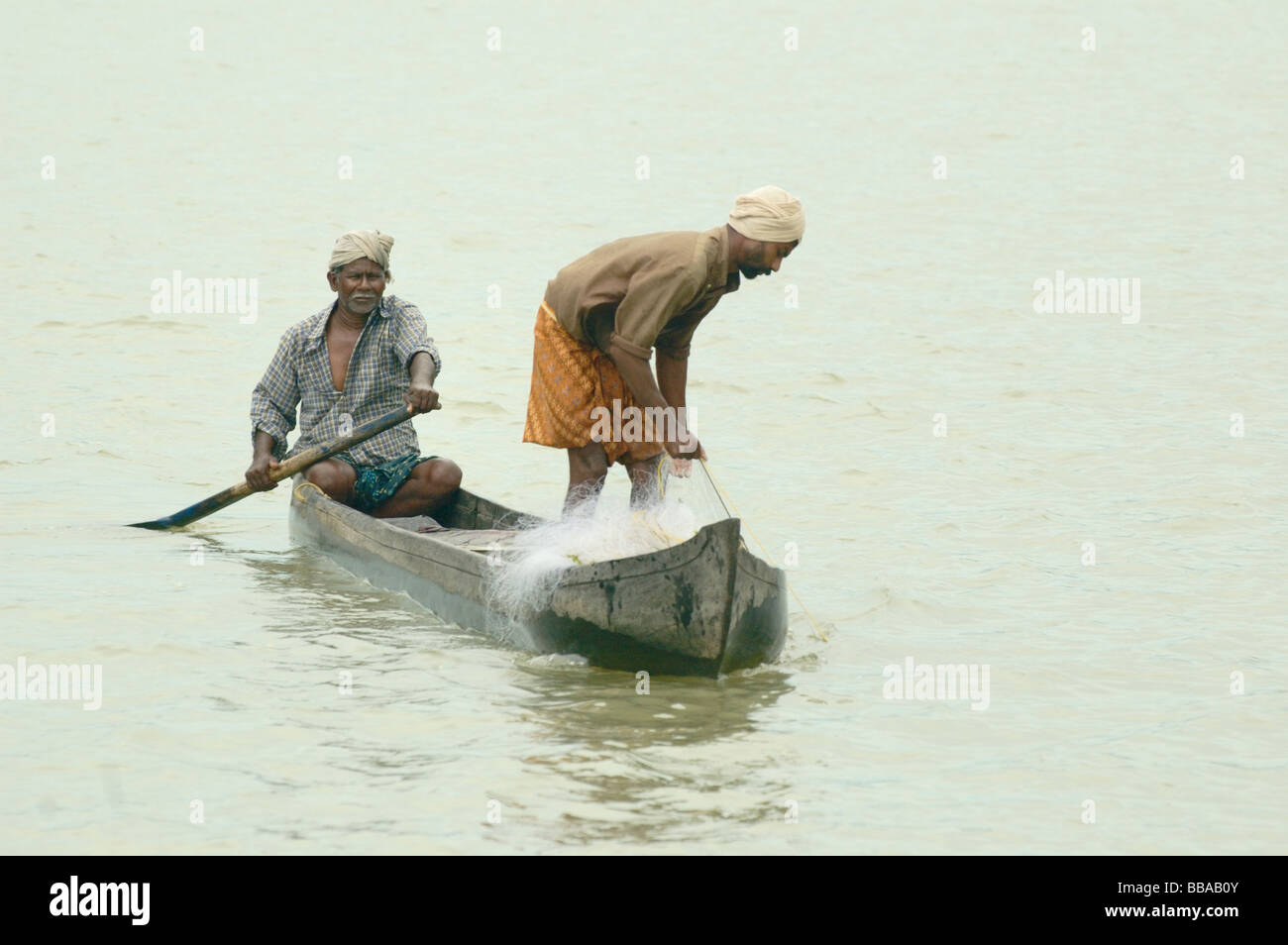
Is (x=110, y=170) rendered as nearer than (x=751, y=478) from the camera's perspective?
No

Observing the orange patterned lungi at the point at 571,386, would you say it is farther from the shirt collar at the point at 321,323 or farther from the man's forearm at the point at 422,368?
the shirt collar at the point at 321,323

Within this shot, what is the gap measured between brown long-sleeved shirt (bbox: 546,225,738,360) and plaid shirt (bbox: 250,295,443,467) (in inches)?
56.5

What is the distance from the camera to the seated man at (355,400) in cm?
696

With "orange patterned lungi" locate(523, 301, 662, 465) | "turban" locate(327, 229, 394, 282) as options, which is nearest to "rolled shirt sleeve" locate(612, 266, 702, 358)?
"orange patterned lungi" locate(523, 301, 662, 465)

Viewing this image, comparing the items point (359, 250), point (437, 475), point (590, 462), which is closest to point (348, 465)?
point (437, 475)

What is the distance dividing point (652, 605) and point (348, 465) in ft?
7.48

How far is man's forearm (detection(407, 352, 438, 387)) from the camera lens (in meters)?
6.65

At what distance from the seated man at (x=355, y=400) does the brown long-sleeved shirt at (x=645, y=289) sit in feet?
4.57

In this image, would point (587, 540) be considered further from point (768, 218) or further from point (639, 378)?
point (768, 218)

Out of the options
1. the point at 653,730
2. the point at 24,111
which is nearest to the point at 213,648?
the point at 653,730

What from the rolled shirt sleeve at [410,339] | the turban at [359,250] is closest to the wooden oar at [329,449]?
the rolled shirt sleeve at [410,339]
